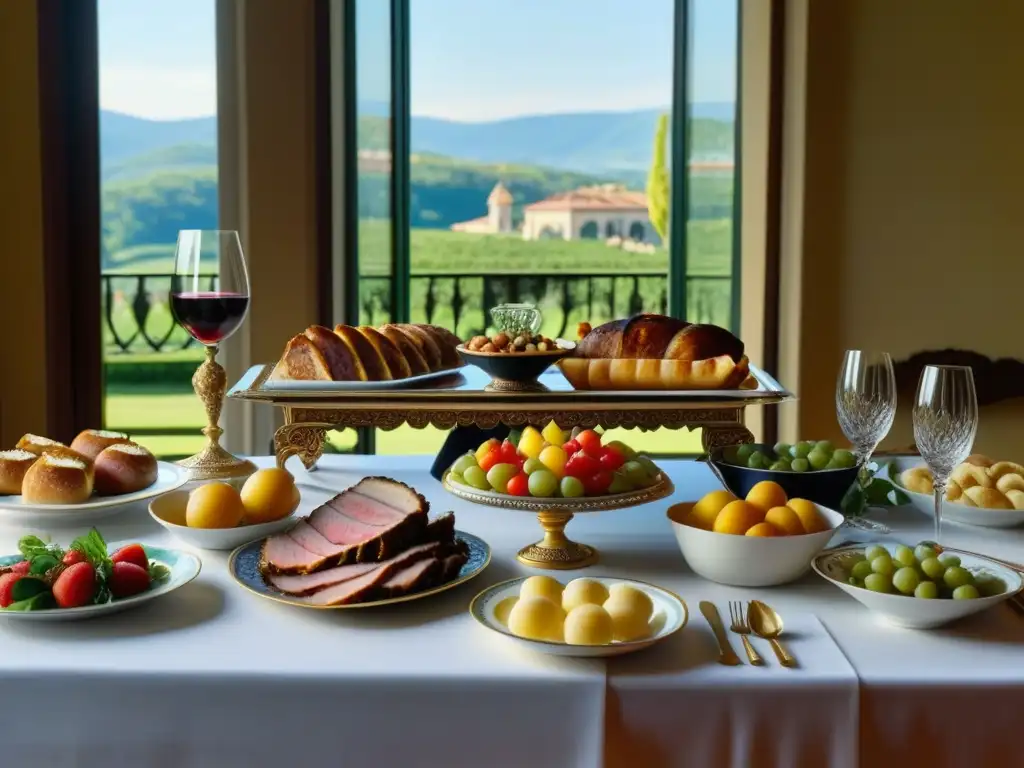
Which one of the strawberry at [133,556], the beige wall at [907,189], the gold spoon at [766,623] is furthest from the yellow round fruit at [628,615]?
the beige wall at [907,189]

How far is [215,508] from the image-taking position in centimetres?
126

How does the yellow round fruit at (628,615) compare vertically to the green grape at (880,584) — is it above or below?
below

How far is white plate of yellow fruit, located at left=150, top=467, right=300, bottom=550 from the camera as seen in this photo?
1.26 metres

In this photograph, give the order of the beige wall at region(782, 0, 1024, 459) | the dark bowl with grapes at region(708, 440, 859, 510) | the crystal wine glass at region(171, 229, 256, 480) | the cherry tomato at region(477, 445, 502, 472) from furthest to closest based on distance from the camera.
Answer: the beige wall at region(782, 0, 1024, 459), the crystal wine glass at region(171, 229, 256, 480), the dark bowl with grapes at region(708, 440, 859, 510), the cherry tomato at region(477, 445, 502, 472)

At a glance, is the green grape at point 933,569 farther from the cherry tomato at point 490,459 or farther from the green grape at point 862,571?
the cherry tomato at point 490,459

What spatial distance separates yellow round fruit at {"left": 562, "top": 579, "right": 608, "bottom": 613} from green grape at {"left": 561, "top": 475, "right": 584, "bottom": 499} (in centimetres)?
15

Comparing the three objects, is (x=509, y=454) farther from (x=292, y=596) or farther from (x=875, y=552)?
(x=875, y=552)

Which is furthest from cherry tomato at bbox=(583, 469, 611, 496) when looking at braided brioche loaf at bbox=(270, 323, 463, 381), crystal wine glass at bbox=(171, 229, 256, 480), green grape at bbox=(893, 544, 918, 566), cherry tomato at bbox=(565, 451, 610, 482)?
crystal wine glass at bbox=(171, 229, 256, 480)

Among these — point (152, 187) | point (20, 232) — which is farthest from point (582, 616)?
point (152, 187)

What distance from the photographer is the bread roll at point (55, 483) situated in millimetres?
1361

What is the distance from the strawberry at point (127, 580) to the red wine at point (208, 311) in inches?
21.8

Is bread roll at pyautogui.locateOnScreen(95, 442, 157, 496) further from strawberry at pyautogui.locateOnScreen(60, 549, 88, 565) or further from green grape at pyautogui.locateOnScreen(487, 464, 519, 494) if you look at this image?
green grape at pyautogui.locateOnScreen(487, 464, 519, 494)

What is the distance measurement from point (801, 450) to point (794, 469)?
0.23ft

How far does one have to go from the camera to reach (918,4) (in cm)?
313
